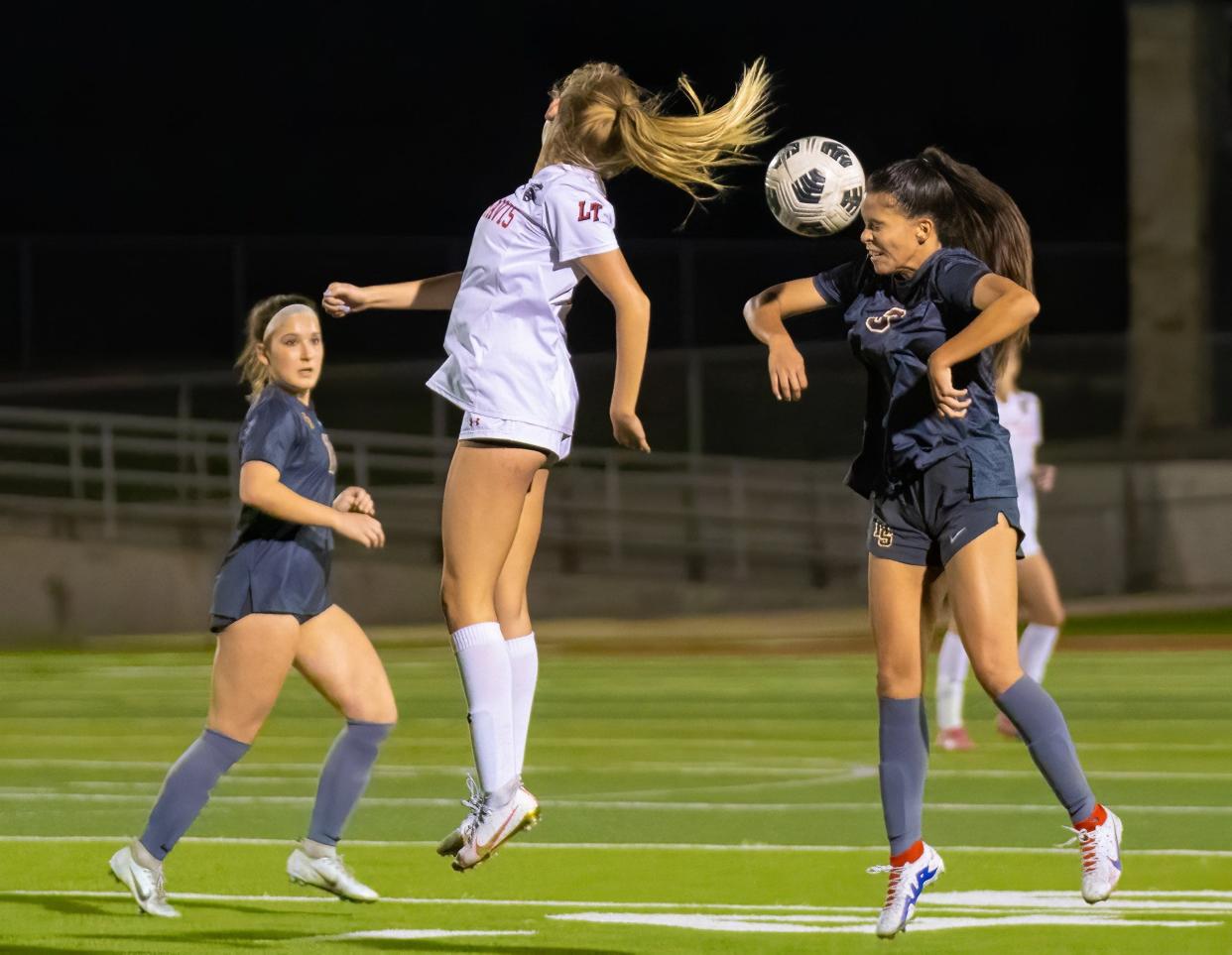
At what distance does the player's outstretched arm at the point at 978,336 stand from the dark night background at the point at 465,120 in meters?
22.7

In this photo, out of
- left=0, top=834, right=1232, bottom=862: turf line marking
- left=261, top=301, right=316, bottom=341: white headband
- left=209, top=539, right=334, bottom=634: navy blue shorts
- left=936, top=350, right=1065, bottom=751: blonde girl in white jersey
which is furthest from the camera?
left=936, top=350, right=1065, bottom=751: blonde girl in white jersey

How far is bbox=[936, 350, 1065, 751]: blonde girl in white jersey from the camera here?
1216 cm

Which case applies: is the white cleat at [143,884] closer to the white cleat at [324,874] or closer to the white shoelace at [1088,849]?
the white cleat at [324,874]

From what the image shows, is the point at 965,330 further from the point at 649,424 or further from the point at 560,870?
the point at 649,424

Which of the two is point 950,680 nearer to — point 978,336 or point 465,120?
point 978,336

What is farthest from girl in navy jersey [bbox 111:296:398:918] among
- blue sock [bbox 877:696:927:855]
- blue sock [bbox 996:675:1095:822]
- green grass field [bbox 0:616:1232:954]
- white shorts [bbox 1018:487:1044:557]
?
white shorts [bbox 1018:487:1044:557]

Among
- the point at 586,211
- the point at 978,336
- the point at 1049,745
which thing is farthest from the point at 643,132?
the point at 1049,745

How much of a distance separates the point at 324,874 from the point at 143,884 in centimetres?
57

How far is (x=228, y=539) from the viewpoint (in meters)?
25.2

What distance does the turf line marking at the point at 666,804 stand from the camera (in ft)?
33.3

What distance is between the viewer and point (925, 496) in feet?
20.9

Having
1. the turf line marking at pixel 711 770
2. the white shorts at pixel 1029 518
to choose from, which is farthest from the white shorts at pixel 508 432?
the white shorts at pixel 1029 518

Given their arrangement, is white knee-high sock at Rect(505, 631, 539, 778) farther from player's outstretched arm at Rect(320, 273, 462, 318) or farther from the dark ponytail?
the dark ponytail

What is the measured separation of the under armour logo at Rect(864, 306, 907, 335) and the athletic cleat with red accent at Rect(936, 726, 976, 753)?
6241 mm
